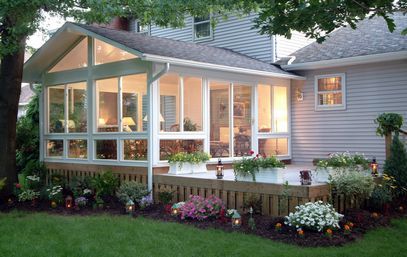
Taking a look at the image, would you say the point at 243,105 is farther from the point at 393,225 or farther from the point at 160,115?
the point at 393,225

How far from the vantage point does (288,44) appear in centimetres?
1422

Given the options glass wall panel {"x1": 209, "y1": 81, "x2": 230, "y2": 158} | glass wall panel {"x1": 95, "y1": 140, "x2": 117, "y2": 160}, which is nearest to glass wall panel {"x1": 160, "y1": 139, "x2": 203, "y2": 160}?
glass wall panel {"x1": 209, "y1": 81, "x2": 230, "y2": 158}

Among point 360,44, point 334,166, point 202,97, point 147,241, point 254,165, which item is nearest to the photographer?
point 147,241

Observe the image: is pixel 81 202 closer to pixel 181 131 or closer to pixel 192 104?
pixel 181 131

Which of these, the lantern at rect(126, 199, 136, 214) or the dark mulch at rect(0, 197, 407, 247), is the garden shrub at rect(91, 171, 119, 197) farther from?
the lantern at rect(126, 199, 136, 214)

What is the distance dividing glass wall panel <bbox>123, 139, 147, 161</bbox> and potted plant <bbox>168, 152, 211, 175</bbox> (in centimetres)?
60

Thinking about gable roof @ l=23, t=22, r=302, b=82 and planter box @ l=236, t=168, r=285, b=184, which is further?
gable roof @ l=23, t=22, r=302, b=82

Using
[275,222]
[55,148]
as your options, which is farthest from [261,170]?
[55,148]

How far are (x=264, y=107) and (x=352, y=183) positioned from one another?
4919mm

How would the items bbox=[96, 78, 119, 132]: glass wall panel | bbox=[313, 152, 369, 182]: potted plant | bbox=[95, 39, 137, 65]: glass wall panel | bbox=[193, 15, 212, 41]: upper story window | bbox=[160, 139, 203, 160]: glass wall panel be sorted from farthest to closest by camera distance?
bbox=[193, 15, 212, 41]: upper story window < bbox=[96, 78, 119, 132]: glass wall panel < bbox=[95, 39, 137, 65]: glass wall panel < bbox=[160, 139, 203, 160]: glass wall panel < bbox=[313, 152, 369, 182]: potted plant

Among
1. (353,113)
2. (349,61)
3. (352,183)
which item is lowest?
(352,183)

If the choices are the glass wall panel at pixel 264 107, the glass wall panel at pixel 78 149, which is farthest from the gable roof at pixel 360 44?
the glass wall panel at pixel 78 149

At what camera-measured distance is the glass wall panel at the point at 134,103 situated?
32.9 feet

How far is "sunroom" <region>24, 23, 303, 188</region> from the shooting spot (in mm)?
9992
